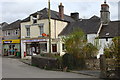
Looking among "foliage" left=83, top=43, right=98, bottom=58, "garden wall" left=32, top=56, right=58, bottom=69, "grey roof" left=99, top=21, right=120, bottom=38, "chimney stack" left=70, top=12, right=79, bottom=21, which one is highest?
"chimney stack" left=70, top=12, right=79, bottom=21

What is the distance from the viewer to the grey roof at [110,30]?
25178mm

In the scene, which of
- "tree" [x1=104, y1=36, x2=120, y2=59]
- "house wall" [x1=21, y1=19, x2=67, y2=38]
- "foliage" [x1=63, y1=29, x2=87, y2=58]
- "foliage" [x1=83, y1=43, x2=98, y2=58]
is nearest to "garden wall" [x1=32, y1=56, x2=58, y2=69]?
"foliage" [x1=63, y1=29, x2=87, y2=58]

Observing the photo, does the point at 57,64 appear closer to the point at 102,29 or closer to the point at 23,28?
the point at 102,29

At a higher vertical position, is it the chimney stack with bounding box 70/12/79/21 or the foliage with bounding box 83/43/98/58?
the chimney stack with bounding box 70/12/79/21

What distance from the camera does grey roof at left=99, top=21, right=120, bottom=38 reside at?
25178 millimetres

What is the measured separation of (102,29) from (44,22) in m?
9.09

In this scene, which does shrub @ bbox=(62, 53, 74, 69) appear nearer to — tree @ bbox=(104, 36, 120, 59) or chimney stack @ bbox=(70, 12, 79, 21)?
tree @ bbox=(104, 36, 120, 59)

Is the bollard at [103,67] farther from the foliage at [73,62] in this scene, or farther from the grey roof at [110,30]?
the grey roof at [110,30]

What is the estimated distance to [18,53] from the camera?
34250mm

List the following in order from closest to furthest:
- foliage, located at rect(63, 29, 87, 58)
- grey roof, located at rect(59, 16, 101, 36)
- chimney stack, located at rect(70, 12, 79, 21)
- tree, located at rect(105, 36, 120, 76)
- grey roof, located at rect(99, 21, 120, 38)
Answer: tree, located at rect(105, 36, 120, 76)
foliage, located at rect(63, 29, 87, 58)
grey roof, located at rect(99, 21, 120, 38)
grey roof, located at rect(59, 16, 101, 36)
chimney stack, located at rect(70, 12, 79, 21)

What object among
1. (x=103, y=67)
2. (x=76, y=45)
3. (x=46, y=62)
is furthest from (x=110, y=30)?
(x=103, y=67)

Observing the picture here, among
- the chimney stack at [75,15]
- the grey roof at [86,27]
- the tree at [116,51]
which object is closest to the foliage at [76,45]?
the tree at [116,51]

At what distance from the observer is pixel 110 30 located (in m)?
26.4

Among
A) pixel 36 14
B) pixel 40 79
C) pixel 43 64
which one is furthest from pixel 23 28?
pixel 40 79
